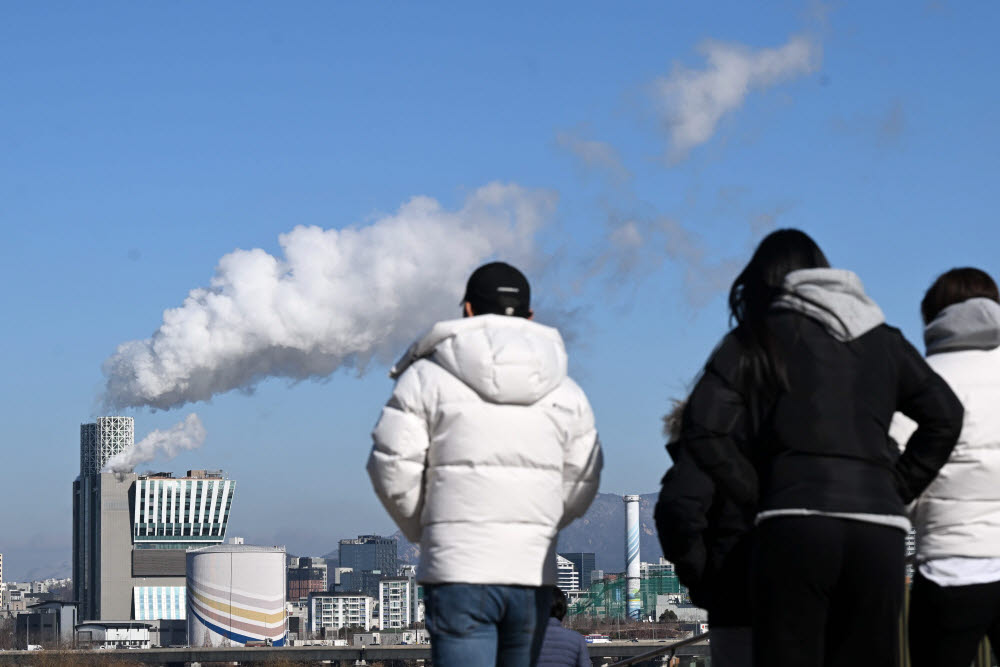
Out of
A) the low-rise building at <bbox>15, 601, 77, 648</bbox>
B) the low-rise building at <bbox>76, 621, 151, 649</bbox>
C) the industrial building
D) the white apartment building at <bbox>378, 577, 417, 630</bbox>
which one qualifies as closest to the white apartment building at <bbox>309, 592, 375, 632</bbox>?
A: the white apartment building at <bbox>378, 577, 417, 630</bbox>

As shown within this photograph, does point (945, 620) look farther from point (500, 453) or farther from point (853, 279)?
point (500, 453)

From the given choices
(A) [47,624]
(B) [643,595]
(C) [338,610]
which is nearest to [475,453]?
(A) [47,624]

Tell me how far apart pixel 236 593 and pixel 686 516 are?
326ft

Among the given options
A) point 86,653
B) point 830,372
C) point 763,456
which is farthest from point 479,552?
point 86,653

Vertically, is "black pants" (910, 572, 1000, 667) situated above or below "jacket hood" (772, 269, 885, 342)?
below

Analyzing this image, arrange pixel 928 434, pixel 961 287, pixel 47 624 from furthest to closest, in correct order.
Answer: pixel 47 624
pixel 961 287
pixel 928 434

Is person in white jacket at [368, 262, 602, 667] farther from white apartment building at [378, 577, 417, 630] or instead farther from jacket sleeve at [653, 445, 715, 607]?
white apartment building at [378, 577, 417, 630]

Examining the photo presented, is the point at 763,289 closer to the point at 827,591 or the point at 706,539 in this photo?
the point at 706,539

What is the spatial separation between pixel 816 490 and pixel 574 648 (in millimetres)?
2806

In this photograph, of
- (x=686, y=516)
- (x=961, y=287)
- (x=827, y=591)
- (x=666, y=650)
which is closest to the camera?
(x=827, y=591)

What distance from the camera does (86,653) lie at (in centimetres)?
9588

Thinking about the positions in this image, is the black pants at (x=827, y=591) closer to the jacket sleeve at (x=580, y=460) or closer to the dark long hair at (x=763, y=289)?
the dark long hair at (x=763, y=289)

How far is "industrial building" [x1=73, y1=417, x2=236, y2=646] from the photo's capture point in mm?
144875

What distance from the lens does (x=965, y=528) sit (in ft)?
12.5
